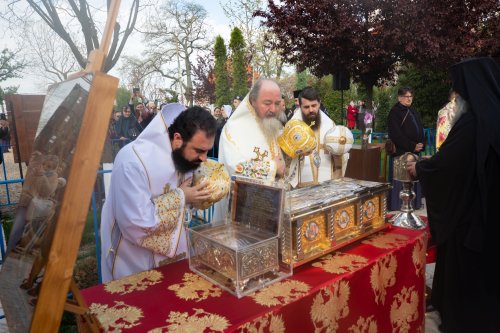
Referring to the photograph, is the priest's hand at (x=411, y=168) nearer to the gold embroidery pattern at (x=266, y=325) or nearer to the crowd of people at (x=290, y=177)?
the crowd of people at (x=290, y=177)

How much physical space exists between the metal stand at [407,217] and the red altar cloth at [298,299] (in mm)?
284

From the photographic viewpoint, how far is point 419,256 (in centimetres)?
229

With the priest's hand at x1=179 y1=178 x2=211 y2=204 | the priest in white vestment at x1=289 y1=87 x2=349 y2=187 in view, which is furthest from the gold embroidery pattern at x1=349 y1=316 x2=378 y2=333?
the priest in white vestment at x1=289 y1=87 x2=349 y2=187

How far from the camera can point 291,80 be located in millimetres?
38219

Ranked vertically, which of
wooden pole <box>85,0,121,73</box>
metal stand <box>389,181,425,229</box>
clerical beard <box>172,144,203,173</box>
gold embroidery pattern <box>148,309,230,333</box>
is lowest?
gold embroidery pattern <box>148,309,230,333</box>

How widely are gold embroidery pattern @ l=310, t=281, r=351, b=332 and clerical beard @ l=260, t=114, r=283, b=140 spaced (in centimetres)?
158

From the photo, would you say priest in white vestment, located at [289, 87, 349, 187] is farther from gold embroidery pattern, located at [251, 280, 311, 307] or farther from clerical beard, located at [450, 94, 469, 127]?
gold embroidery pattern, located at [251, 280, 311, 307]

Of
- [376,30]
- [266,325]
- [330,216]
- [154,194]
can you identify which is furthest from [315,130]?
[376,30]

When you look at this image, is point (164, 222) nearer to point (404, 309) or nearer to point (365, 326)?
point (365, 326)

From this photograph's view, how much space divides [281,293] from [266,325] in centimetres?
19

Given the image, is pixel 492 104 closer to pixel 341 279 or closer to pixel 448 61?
pixel 341 279

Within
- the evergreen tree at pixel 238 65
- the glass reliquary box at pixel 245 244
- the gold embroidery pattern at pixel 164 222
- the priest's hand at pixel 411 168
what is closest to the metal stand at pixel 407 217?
the priest's hand at pixel 411 168

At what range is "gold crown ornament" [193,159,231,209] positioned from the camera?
1.89 metres

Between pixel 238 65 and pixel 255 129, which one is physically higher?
pixel 238 65
